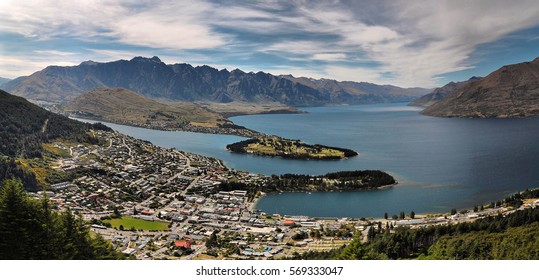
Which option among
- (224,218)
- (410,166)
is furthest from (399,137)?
(224,218)

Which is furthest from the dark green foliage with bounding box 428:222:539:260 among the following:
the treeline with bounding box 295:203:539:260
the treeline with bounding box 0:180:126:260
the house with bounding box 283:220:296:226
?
the house with bounding box 283:220:296:226

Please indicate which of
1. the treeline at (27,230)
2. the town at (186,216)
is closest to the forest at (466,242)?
the town at (186,216)

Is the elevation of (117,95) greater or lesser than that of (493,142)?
greater

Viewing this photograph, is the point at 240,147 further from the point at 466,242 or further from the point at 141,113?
the point at 141,113

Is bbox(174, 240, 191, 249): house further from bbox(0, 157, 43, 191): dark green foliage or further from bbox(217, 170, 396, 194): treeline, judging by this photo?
bbox(217, 170, 396, 194): treeline

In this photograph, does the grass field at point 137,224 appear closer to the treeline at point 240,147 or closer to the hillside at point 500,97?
the treeline at point 240,147

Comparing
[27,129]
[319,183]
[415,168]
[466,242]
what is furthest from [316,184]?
[27,129]

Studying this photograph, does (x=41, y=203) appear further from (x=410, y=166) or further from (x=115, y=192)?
(x=410, y=166)
